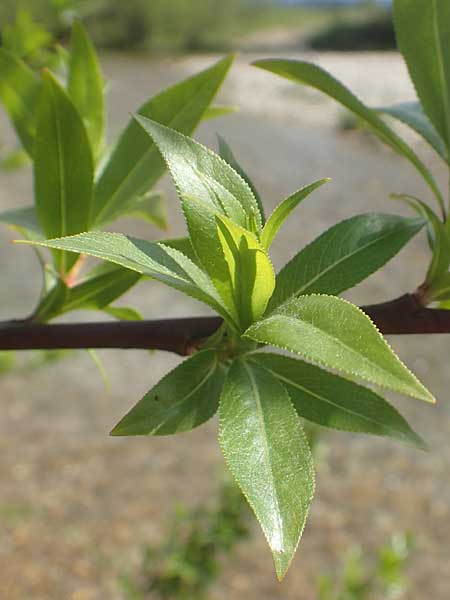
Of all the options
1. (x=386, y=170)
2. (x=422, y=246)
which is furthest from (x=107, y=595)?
(x=386, y=170)

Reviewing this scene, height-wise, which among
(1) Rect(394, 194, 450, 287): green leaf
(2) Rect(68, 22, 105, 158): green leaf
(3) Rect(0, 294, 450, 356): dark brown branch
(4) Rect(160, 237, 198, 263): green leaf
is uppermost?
(2) Rect(68, 22, 105, 158): green leaf

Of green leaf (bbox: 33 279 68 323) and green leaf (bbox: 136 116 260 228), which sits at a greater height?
green leaf (bbox: 136 116 260 228)

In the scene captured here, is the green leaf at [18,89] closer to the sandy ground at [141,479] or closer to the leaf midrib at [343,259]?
the leaf midrib at [343,259]

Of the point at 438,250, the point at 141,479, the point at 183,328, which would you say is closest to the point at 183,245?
the point at 183,328

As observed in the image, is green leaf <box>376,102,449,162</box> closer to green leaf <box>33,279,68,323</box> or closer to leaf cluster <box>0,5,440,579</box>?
leaf cluster <box>0,5,440,579</box>

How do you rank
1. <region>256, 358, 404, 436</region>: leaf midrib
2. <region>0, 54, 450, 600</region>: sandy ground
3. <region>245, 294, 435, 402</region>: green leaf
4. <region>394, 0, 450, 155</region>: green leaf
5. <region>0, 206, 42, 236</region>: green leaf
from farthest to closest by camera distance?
1. <region>0, 54, 450, 600</region>: sandy ground
2. <region>0, 206, 42, 236</region>: green leaf
3. <region>394, 0, 450, 155</region>: green leaf
4. <region>256, 358, 404, 436</region>: leaf midrib
5. <region>245, 294, 435, 402</region>: green leaf

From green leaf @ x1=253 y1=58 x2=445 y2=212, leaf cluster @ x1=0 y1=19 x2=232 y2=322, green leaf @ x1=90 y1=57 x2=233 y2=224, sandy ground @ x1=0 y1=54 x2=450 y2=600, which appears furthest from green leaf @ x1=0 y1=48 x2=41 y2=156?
sandy ground @ x1=0 y1=54 x2=450 y2=600
